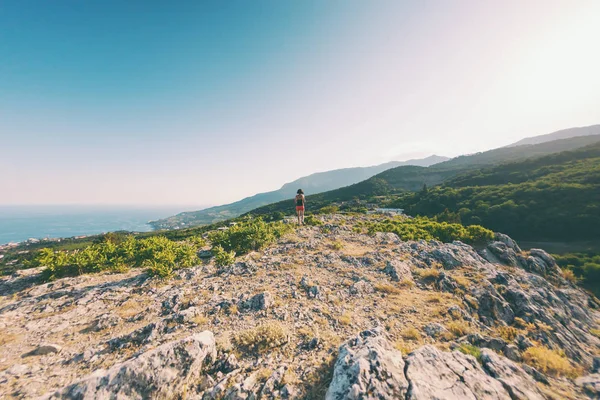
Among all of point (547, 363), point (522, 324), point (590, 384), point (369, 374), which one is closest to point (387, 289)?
point (547, 363)

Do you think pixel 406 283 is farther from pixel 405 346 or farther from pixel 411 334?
pixel 405 346

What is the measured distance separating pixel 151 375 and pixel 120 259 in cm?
1176

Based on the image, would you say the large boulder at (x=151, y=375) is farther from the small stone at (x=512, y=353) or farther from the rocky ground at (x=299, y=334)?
the small stone at (x=512, y=353)

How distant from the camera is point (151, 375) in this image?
17.6ft

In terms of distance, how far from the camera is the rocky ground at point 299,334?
17.6ft

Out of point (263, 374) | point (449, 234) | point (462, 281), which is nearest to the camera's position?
point (263, 374)

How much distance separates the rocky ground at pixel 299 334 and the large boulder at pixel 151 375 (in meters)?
0.02

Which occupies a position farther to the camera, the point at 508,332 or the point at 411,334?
the point at 508,332

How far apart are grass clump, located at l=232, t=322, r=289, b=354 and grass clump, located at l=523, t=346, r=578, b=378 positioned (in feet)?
26.4

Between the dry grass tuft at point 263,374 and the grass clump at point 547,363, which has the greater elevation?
the dry grass tuft at point 263,374

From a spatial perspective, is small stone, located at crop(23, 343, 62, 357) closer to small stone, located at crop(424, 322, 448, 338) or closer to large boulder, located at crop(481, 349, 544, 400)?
small stone, located at crop(424, 322, 448, 338)

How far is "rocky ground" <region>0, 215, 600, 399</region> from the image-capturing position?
537cm

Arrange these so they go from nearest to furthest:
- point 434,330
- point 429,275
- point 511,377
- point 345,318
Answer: point 511,377 → point 434,330 → point 345,318 → point 429,275

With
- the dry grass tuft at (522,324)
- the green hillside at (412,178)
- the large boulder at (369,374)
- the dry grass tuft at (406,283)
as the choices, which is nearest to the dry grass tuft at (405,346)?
the large boulder at (369,374)
